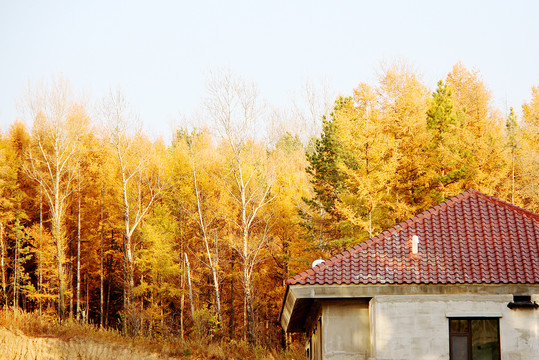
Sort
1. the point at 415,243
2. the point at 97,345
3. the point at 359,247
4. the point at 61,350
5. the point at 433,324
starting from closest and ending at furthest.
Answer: the point at 433,324 < the point at 415,243 < the point at 359,247 < the point at 61,350 < the point at 97,345

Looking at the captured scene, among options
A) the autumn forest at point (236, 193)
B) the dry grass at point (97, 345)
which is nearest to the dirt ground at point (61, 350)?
the dry grass at point (97, 345)

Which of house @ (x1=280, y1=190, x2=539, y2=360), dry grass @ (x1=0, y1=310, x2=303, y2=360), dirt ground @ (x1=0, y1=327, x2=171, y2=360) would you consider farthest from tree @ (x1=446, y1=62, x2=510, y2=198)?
dirt ground @ (x1=0, y1=327, x2=171, y2=360)

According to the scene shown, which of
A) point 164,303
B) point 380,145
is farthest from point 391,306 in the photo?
point 164,303

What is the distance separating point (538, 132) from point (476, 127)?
5084 mm

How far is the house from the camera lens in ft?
53.3

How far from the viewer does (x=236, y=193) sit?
44812 mm

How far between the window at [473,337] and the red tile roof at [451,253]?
48.7 inches

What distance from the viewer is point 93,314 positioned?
55594 mm

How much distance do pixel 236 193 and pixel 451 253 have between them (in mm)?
28529

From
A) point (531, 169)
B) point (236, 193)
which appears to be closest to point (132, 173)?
point (236, 193)

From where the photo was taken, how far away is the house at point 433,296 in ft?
53.3

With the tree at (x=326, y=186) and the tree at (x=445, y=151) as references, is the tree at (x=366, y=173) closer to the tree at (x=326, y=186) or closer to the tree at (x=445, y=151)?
the tree at (x=326, y=186)

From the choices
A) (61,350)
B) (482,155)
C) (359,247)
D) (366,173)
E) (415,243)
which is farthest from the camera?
(482,155)

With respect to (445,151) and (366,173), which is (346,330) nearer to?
(366,173)
